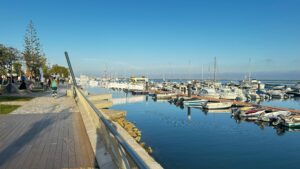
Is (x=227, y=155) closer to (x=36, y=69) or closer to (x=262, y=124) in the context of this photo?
(x=262, y=124)

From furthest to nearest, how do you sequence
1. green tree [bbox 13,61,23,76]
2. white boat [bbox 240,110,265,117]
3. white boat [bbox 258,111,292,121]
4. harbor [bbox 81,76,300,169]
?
green tree [bbox 13,61,23,76] → white boat [bbox 240,110,265,117] → white boat [bbox 258,111,292,121] → harbor [bbox 81,76,300,169]

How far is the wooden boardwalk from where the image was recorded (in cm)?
618

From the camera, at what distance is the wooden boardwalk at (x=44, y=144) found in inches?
243

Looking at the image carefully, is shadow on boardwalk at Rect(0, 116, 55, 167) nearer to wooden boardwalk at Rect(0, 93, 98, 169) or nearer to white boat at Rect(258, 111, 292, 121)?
wooden boardwalk at Rect(0, 93, 98, 169)

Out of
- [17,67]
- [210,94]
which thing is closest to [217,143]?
[210,94]

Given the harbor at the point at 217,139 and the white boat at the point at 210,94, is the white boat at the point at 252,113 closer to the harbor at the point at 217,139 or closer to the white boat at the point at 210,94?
the harbor at the point at 217,139

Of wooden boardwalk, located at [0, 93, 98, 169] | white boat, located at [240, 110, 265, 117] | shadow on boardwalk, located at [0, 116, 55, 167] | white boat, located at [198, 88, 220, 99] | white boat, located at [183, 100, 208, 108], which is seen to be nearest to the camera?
wooden boardwalk, located at [0, 93, 98, 169]

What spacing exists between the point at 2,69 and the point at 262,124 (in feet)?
151

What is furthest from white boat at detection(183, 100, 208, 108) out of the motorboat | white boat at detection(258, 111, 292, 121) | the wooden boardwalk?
the wooden boardwalk

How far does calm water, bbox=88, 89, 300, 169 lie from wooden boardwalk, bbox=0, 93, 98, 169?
655 centimetres

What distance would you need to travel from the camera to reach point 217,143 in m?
19.9

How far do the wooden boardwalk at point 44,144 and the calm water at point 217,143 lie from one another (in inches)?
258

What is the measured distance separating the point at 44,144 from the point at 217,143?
14745 mm

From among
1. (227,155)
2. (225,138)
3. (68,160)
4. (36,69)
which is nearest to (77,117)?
(68,160)
